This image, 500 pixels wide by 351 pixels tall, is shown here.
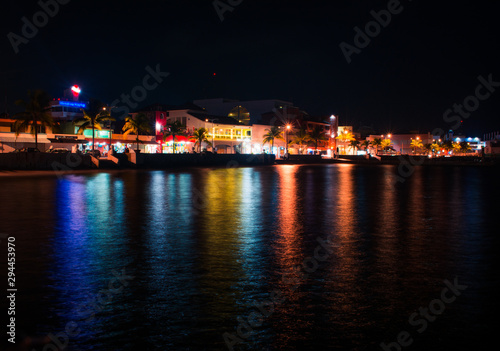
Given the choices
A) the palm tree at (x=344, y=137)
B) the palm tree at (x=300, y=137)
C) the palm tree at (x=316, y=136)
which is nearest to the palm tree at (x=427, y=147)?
the palm tree at (x=344, y=137)

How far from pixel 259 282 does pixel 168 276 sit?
6.41 ft

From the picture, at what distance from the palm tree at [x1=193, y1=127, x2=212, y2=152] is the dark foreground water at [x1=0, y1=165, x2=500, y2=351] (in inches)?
3046

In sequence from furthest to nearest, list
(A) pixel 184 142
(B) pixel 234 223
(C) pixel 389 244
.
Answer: (A) pixel 184 142 < (B) pixel 234 223 < (C) pixel 389 244

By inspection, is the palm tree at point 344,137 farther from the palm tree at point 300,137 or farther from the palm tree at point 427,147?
the palm tree at point 427,147

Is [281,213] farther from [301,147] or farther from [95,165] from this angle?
[301,147]

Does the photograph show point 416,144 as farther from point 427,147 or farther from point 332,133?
point 332,133

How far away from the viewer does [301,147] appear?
13612 centimetres

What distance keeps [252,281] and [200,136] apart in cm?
8762

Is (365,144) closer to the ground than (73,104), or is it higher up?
closer to the ground

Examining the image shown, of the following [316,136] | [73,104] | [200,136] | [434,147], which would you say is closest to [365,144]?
[434,147]

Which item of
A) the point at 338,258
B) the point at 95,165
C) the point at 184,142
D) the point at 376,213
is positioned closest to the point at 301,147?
the point at 184,142

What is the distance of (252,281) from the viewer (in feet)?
30.0

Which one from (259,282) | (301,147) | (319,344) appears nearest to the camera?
(319,344)

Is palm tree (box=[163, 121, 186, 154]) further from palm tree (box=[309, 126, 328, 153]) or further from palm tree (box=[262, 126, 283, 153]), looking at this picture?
palm tree (box=[309, 126, 328, 153])
